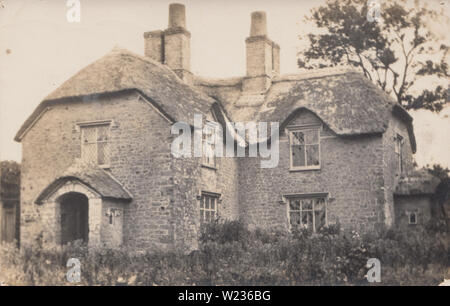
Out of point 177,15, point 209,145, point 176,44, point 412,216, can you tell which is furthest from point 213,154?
point 412,216

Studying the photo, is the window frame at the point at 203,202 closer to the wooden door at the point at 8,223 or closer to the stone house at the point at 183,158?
the stone house at the point at 183,158

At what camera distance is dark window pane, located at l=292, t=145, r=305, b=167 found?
2284 centimetres

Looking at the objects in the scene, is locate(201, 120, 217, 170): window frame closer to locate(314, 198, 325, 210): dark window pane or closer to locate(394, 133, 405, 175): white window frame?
locate(314, 198, 325, 210): dark window pane

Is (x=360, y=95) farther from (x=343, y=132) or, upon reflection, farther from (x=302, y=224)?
(x=302, y=224)

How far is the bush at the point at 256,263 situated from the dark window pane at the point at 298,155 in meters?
4.97

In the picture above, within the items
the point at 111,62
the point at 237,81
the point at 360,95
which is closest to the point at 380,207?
the point at 360,95

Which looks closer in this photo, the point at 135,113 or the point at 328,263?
the point at 328,263

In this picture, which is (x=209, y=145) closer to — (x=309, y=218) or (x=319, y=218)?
(x=309, y=218)

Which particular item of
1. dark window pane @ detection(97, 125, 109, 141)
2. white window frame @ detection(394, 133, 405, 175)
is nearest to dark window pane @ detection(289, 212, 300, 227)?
white window frame @ detection(394, 133, 405, 175)

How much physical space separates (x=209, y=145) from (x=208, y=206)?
6.74 ft

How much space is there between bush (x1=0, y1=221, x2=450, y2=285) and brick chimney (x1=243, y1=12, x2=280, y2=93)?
867cm

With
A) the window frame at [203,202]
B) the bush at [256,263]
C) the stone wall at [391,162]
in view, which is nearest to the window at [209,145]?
the window frame at [203,202]

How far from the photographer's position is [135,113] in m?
20.3

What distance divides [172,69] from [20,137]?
5.89 metres
